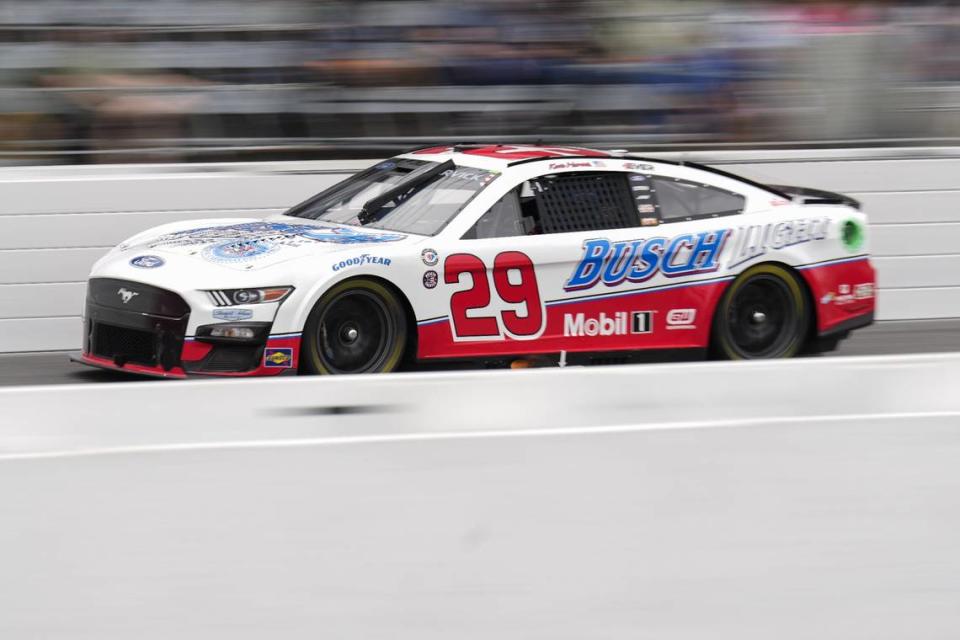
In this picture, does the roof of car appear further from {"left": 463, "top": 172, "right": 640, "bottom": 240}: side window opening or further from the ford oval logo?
the ford oval logo

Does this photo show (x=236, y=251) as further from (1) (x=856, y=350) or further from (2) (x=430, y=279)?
(1) (x=856, y=350)

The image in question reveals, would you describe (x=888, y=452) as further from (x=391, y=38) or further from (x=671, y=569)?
(x=391, y=38)

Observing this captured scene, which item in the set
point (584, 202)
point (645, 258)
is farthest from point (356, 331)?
point (645, 258)

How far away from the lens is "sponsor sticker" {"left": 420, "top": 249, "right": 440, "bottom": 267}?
6742 millimetres

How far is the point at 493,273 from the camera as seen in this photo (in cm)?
690

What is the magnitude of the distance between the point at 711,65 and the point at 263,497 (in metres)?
7.63

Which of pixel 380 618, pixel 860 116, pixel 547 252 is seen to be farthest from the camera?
pixel 860 116

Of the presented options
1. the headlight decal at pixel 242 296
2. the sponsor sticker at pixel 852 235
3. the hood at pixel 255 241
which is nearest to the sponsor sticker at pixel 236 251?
the hood at pixel 255 241

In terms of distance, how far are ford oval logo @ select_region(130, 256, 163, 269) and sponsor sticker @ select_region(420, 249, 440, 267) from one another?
1274 millimetres

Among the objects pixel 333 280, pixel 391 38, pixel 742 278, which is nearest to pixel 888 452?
pixel 333 280

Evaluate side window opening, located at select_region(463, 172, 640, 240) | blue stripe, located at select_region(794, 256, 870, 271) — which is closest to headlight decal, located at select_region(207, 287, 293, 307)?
side window opening, located at select_region(463, 172, 640, 240)

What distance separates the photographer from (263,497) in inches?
120

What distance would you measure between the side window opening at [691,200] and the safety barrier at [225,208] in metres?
0.73

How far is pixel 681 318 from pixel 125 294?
9.42ft
